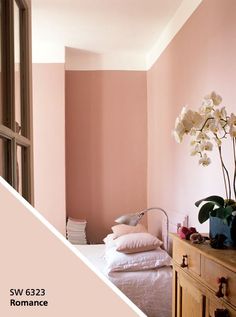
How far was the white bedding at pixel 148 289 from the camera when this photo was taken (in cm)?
247

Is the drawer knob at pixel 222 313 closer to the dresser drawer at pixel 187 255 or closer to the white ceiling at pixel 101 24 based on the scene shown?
the dresser drawer at pixel 187 255

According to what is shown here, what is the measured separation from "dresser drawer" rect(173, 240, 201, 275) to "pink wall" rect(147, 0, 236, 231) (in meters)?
0.48

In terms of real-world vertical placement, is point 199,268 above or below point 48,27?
below

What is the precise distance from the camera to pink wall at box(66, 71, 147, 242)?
4.09 metres

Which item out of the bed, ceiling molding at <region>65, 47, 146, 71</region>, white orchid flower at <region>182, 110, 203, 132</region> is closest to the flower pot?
white orchid flower at <region>182, 110, 203, 132</region>

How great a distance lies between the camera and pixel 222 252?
1362mm

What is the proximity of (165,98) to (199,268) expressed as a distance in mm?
2129

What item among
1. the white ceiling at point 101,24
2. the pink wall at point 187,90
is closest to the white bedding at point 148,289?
the pink wall at point 187,90

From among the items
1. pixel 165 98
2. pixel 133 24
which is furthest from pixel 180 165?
pixel 133 24

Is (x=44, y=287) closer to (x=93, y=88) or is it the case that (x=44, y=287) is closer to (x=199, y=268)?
(x=199, y=268)

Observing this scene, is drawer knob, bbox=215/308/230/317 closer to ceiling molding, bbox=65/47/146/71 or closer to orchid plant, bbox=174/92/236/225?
orchid plant, bbox=174/92/236/225

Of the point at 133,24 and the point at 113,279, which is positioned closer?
Result: the point at 113,279

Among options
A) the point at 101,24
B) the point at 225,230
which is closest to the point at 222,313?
the point at 225,230

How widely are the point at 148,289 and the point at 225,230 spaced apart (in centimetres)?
120
